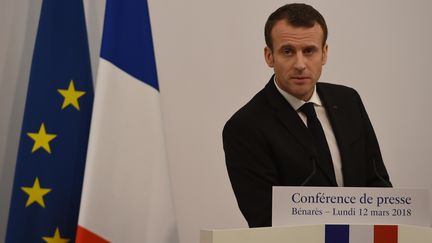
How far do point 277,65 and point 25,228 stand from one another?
127 cm

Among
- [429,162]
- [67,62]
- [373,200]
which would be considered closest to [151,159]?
[67,62]

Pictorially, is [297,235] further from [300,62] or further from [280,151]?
[300,62]

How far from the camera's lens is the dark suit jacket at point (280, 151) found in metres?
2.16

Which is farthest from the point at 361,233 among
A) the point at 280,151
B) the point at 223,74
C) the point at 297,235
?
the point at 223,74

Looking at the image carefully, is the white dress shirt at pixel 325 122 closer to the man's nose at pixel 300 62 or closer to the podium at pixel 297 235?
the man's nose at pixel 300 62

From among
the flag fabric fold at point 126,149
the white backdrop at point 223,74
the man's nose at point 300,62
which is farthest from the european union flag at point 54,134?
the man's nose at point 300,62

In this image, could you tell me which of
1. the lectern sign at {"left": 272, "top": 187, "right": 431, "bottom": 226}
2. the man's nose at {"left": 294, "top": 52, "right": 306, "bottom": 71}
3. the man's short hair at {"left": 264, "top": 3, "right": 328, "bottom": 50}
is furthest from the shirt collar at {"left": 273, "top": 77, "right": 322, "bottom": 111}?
the lectern sign at {"left": 272, "top": 187, "right": 431, "bottom": 226}

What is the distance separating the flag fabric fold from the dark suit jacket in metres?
0.39

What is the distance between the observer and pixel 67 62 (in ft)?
8.65

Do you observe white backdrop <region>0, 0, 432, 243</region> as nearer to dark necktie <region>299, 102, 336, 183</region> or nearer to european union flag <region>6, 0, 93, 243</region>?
european union flag <region>6, 0, 93, 243</region>

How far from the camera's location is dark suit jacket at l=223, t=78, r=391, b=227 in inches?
85.0

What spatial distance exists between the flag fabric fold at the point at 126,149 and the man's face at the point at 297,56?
0.60 metres

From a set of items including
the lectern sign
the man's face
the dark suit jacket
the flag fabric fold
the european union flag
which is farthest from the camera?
the european union flag

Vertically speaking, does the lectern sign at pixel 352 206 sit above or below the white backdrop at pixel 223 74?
below
